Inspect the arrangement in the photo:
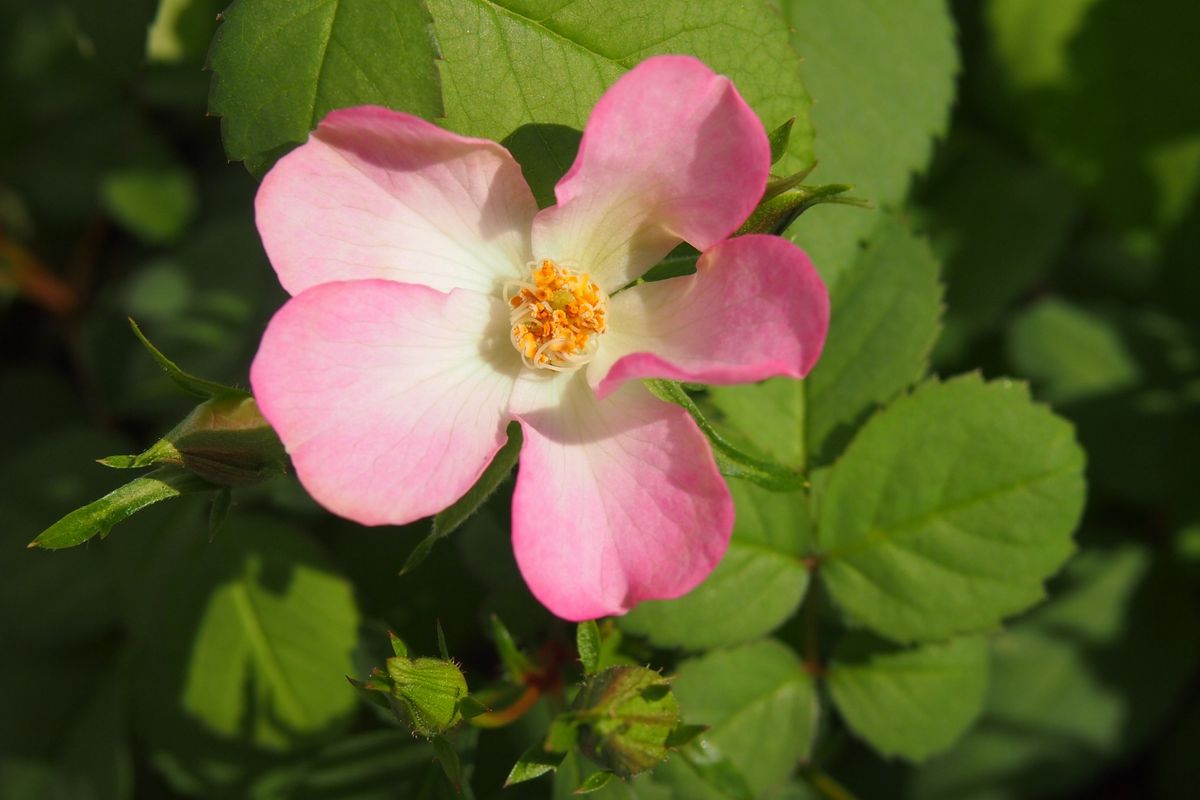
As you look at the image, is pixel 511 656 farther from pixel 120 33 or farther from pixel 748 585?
pixel 120 33

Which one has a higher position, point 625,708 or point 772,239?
point 772,239

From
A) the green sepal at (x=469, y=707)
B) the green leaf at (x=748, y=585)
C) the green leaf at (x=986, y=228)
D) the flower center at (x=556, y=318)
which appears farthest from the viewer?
the green leaf at (x=986, y=228)

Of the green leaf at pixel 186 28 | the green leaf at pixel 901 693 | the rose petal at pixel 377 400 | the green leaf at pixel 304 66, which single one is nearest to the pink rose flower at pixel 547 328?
the rose petal at pixel 377 400

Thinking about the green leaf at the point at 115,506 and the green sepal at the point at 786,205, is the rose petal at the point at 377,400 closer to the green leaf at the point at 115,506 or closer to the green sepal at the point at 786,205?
the green leaf at the point at 115,506

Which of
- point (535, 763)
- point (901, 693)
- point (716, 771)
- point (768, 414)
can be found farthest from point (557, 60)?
point (901, 693)

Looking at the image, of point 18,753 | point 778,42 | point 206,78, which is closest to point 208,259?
point 206,78

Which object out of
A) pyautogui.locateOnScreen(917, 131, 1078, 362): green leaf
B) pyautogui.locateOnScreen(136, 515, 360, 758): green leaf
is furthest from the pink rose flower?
pyautogui.locateOnScreen(917, 131, 1078, 362): green leaf

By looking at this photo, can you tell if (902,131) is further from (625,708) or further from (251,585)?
(251,585)
